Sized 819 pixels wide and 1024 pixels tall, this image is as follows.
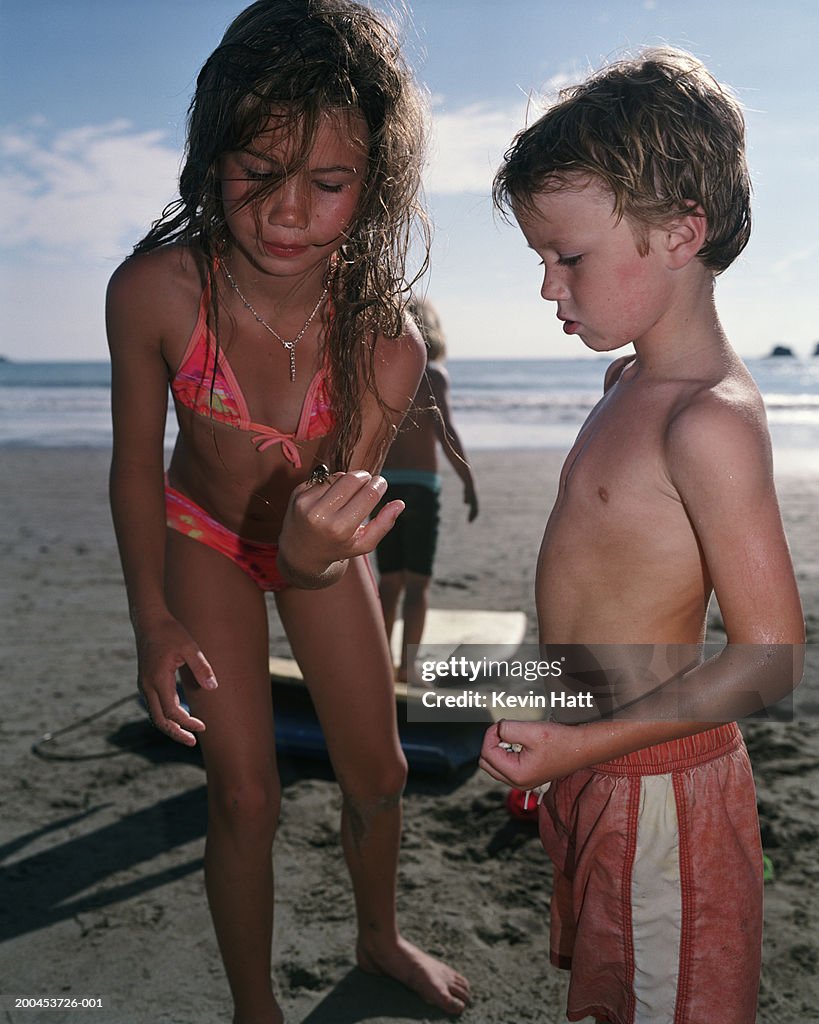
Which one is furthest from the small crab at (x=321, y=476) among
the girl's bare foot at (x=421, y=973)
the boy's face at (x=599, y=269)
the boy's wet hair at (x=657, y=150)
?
the girl's bare foot at (x=421, y=973)

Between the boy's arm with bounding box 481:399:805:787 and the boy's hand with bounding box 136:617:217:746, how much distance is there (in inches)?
30.7

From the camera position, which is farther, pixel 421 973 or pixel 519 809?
pixel 519 809

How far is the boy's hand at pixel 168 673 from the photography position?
2117mm

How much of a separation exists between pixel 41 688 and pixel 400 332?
313 centimetres

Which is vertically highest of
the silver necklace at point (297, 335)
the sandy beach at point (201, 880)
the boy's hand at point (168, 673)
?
the silver necklace at point (297, 335)

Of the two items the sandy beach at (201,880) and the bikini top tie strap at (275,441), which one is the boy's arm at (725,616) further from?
the sandy beach at (201,880)

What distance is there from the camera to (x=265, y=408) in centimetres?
246

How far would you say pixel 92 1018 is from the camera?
8.18ft

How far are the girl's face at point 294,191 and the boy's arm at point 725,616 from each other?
982mm

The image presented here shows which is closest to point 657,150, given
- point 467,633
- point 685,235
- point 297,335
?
point 685,235

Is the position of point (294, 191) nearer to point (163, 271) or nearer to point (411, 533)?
point (163, 271)

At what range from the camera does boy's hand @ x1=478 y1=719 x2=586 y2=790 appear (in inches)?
63.2

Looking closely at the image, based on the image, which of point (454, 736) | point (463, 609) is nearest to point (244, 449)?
point (454, 736)

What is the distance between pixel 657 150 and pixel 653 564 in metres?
0.77
